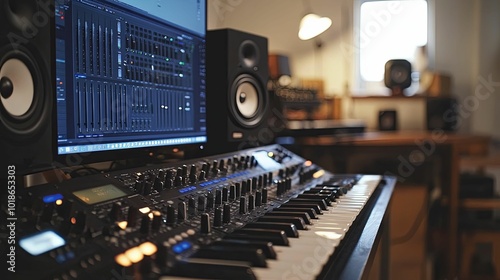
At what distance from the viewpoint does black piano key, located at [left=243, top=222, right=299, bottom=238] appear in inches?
29.4

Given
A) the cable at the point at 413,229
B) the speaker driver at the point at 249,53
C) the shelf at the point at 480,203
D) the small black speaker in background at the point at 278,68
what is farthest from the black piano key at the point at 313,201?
the shelf at the point at 480,203

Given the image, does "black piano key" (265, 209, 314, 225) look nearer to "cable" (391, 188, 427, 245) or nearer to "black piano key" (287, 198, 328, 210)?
"black piano key" (287, 198, 328, 210)

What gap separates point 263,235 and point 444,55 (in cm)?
283

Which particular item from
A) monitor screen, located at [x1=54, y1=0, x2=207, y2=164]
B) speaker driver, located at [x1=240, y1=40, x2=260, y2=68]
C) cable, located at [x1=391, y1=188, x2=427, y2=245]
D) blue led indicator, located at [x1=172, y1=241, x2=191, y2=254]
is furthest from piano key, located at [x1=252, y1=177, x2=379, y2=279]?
cable, located at [x1=391, y1=188, x2=427, y2=245]

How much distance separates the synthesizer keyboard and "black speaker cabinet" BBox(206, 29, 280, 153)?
0.39 meters

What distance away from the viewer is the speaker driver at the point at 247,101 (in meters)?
1.49

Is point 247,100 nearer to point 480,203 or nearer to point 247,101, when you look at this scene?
point 247,101

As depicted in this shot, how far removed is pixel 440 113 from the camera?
9.77 ft

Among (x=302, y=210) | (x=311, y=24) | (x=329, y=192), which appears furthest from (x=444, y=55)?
(x=302, y=210)

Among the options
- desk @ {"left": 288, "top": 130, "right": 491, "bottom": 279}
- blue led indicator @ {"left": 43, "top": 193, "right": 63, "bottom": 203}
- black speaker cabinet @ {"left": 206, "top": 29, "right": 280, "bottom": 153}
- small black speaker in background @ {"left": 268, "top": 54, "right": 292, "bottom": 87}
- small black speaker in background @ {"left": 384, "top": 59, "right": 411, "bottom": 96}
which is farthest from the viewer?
small black speaker in background @ {"left": 384, "top": 59, "right": 411, "bottom": 96}

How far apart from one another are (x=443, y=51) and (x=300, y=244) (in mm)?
2819

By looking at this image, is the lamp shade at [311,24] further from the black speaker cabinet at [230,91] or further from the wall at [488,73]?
the wall at [488,73]

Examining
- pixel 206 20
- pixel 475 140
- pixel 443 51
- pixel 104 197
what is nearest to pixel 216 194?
pixel 104 197

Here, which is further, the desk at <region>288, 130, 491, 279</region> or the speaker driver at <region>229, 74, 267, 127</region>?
the desk at <region>288, 130, 491, 279</region>
